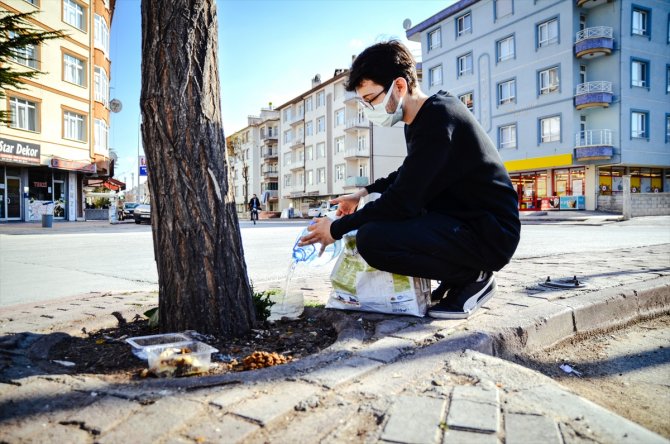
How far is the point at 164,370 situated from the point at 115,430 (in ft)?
1.80

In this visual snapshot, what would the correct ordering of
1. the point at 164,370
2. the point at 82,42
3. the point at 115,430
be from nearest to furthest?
the point at 115,430
the point at 164,370
the point at 82,42

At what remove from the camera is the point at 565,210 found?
2702 cm

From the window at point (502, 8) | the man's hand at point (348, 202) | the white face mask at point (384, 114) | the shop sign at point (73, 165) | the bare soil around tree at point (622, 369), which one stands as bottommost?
the bare soil around tree at point (622, 369)

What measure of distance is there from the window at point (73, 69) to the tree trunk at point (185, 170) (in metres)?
27.3

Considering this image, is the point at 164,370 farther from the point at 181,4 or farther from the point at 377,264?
the point at 181,4

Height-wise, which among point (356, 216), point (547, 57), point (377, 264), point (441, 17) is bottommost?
point (377, 264)

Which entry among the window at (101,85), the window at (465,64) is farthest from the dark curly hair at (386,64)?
the window at (465,64)

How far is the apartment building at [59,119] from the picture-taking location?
21750 mm

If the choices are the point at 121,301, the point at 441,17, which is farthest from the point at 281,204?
the point at 121,301

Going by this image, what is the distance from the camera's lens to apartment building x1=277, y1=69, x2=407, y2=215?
42.6m

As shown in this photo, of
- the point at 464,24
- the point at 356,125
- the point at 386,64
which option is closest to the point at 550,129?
the point at 464,24

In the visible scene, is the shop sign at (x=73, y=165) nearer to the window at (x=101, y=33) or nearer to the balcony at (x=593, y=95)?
the window at (x=101, y=33)

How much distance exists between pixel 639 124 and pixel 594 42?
5974mm

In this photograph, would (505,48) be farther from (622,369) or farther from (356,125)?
(622,369)
